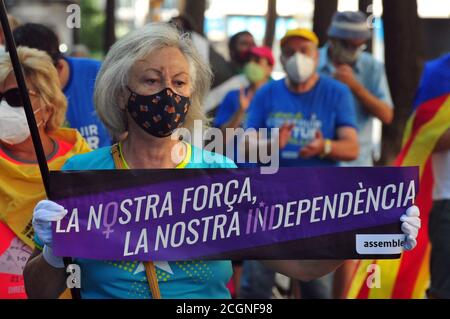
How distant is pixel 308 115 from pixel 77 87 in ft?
6.61

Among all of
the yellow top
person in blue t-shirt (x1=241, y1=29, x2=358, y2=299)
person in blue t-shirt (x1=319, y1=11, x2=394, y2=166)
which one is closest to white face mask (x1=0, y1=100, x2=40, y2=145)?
the yellow top

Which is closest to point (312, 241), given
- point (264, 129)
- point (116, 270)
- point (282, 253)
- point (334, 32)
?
point (282, 253)

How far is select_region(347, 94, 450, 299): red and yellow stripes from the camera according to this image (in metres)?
6.41

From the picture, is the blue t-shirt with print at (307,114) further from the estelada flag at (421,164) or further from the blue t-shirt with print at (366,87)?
the estelada flag at (421,164)

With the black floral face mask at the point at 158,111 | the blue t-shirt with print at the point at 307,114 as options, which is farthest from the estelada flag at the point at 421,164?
the black floral face mask at the point at 158,111

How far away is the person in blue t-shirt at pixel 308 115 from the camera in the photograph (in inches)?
291

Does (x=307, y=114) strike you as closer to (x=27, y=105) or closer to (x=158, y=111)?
(x=158, y=111)

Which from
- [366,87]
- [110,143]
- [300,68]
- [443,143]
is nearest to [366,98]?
[366,87]

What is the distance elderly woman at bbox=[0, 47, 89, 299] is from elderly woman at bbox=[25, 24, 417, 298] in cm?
58

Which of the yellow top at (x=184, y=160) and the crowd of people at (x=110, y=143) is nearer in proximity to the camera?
the crowd of people at (x=110, y=143)

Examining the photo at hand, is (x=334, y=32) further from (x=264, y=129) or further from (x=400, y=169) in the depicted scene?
(x=400, y=169)

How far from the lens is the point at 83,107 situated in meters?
5.96

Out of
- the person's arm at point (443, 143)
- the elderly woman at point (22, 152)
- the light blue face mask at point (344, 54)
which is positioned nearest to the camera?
the elderly woman at point (22, 152)

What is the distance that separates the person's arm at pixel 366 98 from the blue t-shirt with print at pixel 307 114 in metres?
0.45
